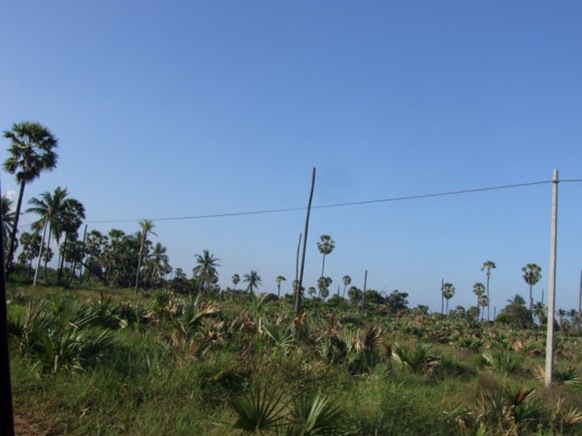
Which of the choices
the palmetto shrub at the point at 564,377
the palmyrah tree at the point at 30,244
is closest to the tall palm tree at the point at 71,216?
the palmyrah tree at the point at 30,244

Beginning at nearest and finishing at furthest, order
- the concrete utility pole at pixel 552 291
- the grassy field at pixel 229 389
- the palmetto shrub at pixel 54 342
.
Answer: the grassy field at pixel 229 389
the palmetto shrub at pixel 54 342
the concrete utility pole at pixel 552 291

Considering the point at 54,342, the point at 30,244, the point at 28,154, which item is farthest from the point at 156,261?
the point at 54,342

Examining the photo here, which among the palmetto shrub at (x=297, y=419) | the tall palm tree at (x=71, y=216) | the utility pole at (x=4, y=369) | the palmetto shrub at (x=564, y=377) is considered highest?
the tall palm tree at (x=71, y=216)

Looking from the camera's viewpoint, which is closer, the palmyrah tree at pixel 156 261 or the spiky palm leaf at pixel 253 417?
the spiky palm leaf at pixel 253 417

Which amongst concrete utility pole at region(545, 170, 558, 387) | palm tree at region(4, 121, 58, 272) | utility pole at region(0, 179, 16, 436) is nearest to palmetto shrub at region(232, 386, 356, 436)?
utility pole at region(0, 179, 16, 436)

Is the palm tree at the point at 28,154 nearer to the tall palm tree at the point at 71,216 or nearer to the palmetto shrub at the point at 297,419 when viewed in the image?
the tall palm tree at the point at 71,216

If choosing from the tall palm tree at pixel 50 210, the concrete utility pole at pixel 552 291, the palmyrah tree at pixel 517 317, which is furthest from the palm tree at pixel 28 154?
the palmyrah tree at pixel 517 317

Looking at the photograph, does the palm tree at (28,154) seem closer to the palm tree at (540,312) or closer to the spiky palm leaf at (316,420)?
the spiky palm leaf at (316,420)

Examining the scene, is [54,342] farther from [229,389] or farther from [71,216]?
[71,216]

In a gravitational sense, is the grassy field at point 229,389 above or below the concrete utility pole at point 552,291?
below

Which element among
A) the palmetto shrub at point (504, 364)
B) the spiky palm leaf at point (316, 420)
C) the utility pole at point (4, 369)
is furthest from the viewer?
the palmetto shrub at point (504, 364)

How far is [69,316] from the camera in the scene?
10.9 m

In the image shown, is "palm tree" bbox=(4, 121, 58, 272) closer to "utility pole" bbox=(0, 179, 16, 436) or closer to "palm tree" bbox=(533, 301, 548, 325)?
"utility pole" bbox=(0, 179, 16, 436)

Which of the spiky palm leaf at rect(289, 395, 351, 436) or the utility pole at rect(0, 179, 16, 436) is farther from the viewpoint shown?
the spiky palm leaf at rect(289, 395, 351, 436)
